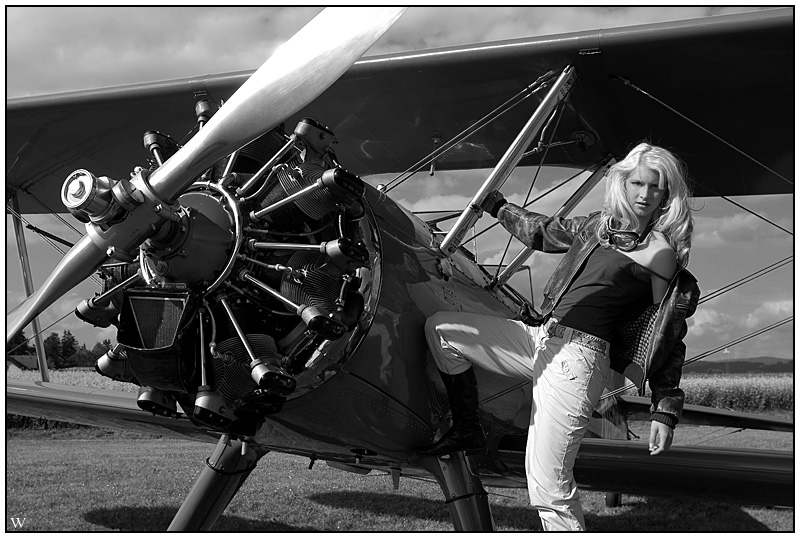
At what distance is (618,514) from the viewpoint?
7527 millimetres

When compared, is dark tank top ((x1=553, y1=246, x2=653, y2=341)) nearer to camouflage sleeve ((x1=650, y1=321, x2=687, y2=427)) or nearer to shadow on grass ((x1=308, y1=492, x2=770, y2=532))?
camouflage sleeve ((x1=650, y1=321, x2=687, y2=427))

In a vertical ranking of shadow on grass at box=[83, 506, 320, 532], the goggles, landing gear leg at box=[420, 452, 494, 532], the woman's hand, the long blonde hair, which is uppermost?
the long blonde hair

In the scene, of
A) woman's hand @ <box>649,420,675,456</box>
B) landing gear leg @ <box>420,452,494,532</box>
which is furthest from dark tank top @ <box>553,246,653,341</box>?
landing gear leg @ <box>420,452,494,532</box>

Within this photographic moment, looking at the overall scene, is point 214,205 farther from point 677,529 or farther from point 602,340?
point 677,529

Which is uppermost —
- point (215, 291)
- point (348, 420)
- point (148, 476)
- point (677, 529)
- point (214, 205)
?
point (214, 205)

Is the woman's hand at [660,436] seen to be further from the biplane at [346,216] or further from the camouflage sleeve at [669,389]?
the biplane at [346,216]

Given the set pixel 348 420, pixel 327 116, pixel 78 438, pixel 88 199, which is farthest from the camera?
pixel 78 438

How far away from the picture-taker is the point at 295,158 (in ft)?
9.35

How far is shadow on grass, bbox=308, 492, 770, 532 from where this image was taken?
6809mm

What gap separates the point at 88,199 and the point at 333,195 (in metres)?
0.84

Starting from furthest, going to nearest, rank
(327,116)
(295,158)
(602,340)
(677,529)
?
(677,529), (327,116), (295,158), (602,340)

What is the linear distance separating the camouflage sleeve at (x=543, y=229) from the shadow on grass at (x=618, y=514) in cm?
439

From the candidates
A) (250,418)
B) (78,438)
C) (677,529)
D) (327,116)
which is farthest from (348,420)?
(78,438)

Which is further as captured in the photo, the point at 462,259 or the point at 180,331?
the point at 462,259
